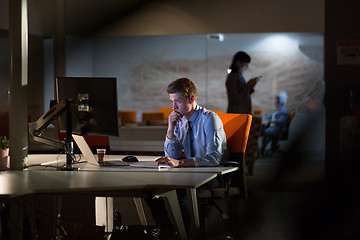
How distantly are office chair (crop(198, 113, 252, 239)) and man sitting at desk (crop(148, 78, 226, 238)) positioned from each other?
68mm

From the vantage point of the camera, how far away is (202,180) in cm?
279

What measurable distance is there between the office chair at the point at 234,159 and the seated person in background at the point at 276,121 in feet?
19.8

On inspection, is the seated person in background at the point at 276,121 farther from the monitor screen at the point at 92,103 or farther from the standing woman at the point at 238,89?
the monitor screen at the point at 92,103

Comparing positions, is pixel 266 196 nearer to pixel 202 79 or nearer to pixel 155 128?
pixel 155 128

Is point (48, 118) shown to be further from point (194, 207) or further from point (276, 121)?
point (276, 121)

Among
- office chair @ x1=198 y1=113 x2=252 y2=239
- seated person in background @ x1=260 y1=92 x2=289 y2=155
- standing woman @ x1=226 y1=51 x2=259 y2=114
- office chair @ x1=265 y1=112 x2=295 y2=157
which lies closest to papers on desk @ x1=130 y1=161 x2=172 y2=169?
office chair @ x1=198 y1=113 x2=252 y2=239

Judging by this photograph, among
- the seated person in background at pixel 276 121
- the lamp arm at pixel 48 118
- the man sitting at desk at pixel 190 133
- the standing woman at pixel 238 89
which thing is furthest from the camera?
the seated person in background at pixel 276 121

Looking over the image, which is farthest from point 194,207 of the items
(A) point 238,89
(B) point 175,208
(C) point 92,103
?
(A) point 238,89

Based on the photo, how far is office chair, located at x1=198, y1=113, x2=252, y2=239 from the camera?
376cm

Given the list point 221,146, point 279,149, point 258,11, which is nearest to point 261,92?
point 279,149

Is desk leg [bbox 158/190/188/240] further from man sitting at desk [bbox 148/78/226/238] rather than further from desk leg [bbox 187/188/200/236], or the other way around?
man sitting at desk [bbox 148/78/226/238]

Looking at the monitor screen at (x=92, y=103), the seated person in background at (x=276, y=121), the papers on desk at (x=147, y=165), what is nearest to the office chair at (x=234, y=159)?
the papers on desk at (x=147, y=165)

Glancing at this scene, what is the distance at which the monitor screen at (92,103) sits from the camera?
3.17 meters

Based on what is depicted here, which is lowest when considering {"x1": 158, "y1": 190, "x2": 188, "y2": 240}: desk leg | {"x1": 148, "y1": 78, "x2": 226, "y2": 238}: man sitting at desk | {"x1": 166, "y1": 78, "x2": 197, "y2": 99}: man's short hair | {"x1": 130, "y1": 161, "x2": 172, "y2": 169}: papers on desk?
{"x1": 158, "y1": 190, "x2": 188, "y2": 240}: desk leg
